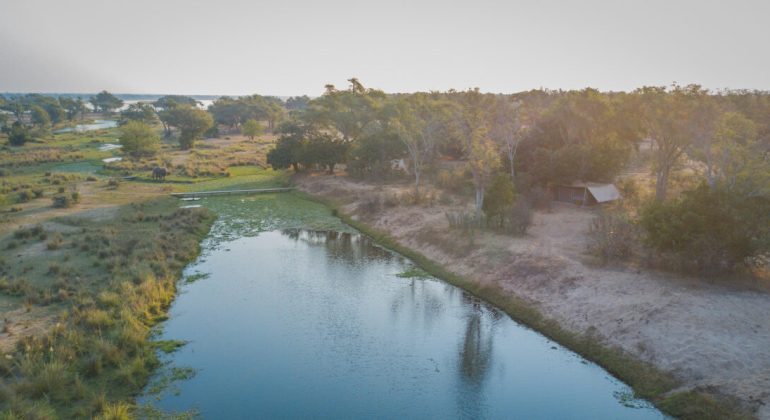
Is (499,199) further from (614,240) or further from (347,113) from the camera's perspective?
(347,113)

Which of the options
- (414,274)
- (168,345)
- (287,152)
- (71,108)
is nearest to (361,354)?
(168,345)

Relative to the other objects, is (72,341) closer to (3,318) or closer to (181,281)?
(3,318)

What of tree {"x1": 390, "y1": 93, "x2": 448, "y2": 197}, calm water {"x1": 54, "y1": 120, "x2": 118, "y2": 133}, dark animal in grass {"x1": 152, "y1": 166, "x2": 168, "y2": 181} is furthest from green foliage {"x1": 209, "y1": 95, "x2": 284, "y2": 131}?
tree {"x1": 390, "y1": 93, "x2": 448, "y2": 197}

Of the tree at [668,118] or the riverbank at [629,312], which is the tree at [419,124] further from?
the tree at [668,118]

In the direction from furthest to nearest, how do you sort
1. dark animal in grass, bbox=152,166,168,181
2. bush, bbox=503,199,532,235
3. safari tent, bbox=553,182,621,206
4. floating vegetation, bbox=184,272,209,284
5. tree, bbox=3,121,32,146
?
tree, bbox=3,121,32,146, dark animal in grass, bbox=152,166,168,181, safari tent, bbox=553,182,621,206, bush, bbox=503,199,532,235, floating vegetation, bbox=184,272,209,284

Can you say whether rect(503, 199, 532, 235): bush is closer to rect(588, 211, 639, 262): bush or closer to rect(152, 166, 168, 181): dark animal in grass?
rect(588, 211, 639, 262): bush

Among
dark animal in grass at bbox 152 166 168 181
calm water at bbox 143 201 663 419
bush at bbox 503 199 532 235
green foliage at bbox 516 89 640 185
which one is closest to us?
calm water at bbox 143 201 663 419

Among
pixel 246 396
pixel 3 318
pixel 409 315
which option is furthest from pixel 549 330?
pixel 3 318
